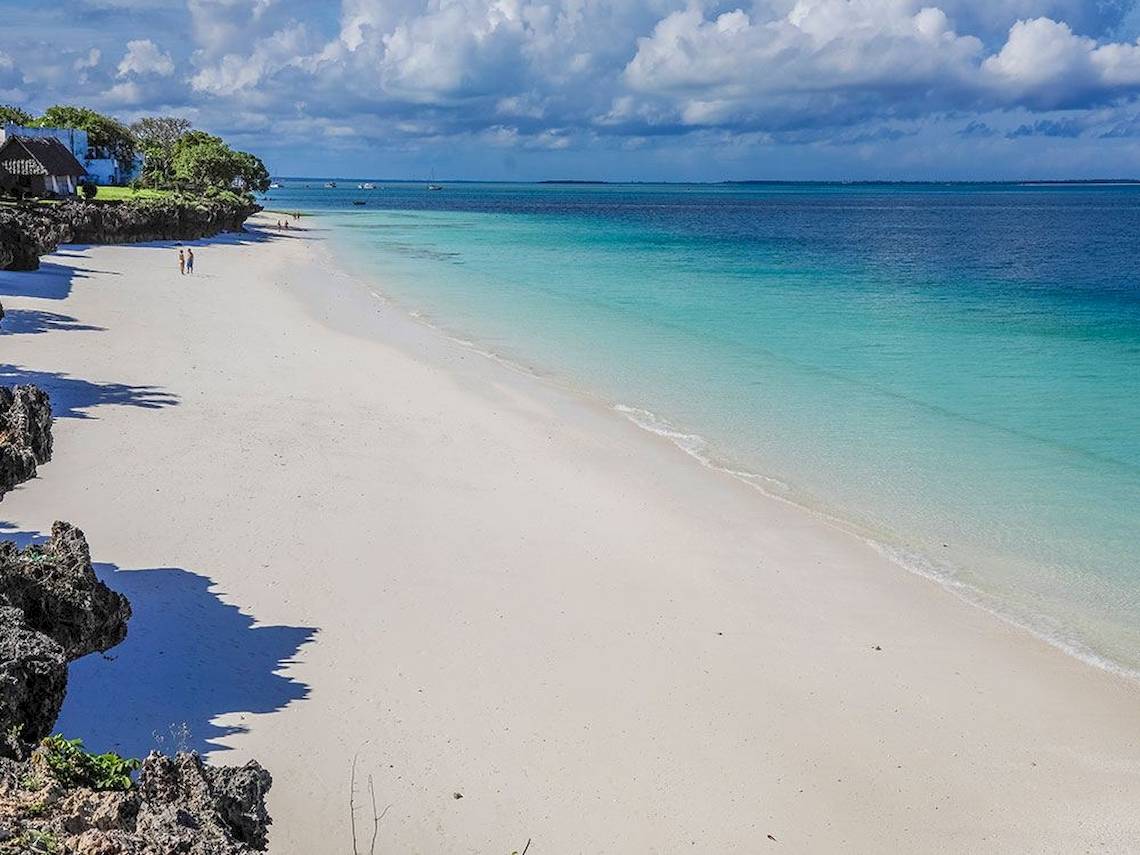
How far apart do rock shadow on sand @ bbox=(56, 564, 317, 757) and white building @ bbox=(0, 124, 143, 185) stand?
5886 cm

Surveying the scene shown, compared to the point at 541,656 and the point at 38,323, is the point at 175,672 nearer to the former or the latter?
the point at 541,656

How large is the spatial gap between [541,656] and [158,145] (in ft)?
383

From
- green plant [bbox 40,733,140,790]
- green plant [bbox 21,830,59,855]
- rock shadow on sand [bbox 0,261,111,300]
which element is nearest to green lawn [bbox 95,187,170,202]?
rock shadow on sand [bbox 0,261,111,300]

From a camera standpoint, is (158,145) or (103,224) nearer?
(103,224)

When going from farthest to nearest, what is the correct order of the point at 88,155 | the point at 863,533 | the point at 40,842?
the point at 88,155 < the point at 863,533 < the point at 40,842

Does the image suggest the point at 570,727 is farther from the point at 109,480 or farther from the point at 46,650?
the point at 109,480

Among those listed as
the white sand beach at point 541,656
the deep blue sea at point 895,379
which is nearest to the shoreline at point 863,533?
the deep blue sea at point 895,379

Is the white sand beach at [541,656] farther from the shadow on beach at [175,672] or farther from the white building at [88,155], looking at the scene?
the white building at [88,155]

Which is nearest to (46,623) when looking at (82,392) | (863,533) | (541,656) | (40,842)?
(40,842)

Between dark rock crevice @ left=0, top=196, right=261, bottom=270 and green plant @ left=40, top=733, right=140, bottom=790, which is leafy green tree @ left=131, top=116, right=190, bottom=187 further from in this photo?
green plant @ left=40, top=733, right=140, bottom=790

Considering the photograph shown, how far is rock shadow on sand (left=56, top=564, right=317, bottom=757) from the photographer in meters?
9.36

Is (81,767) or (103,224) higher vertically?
(103,224)

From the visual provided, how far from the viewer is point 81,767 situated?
6.73 metres

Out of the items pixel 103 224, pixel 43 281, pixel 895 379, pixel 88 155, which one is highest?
pixel 88 155
